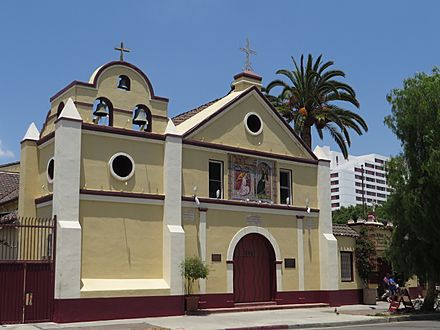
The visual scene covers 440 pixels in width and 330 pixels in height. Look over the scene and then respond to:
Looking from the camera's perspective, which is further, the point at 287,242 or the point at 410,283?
the point at 410,283

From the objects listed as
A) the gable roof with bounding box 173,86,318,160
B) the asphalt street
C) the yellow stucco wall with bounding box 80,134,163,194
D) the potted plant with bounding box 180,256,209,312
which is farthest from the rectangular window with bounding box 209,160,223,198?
the asphalt street

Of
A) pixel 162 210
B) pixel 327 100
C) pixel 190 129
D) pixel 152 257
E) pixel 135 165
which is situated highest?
pixel 327 100

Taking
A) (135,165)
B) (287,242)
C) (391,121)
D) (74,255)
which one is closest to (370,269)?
(287,242)

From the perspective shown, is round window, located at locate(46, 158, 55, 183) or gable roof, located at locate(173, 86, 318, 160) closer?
round window, located at locate(46, 158, 55, 183)

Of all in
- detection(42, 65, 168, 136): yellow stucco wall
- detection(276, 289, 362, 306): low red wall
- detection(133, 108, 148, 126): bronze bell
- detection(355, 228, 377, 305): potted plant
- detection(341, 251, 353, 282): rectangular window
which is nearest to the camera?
detection(42, 65, 168, 136): yellow stucco wall

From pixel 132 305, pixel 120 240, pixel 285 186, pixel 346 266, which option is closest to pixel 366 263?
pixel 346 266

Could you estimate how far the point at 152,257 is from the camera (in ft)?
73.0

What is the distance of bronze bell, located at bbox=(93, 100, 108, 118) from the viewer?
22.1 meters

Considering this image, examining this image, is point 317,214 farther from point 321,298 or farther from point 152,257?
point 152,257

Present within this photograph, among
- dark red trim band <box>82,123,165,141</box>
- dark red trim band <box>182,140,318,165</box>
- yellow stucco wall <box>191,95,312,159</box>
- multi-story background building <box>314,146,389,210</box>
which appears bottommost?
dark red trim band <box>182,140,318,165</box>

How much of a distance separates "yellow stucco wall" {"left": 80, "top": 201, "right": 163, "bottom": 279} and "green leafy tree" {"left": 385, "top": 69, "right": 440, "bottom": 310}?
9617mm

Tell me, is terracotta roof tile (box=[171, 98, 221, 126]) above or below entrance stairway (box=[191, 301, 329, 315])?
above

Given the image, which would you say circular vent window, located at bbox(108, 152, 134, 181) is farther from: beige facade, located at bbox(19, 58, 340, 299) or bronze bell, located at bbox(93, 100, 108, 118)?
bronze bell, located at bbox(93, 100, 108, 118)

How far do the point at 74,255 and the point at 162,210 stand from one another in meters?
3.99
